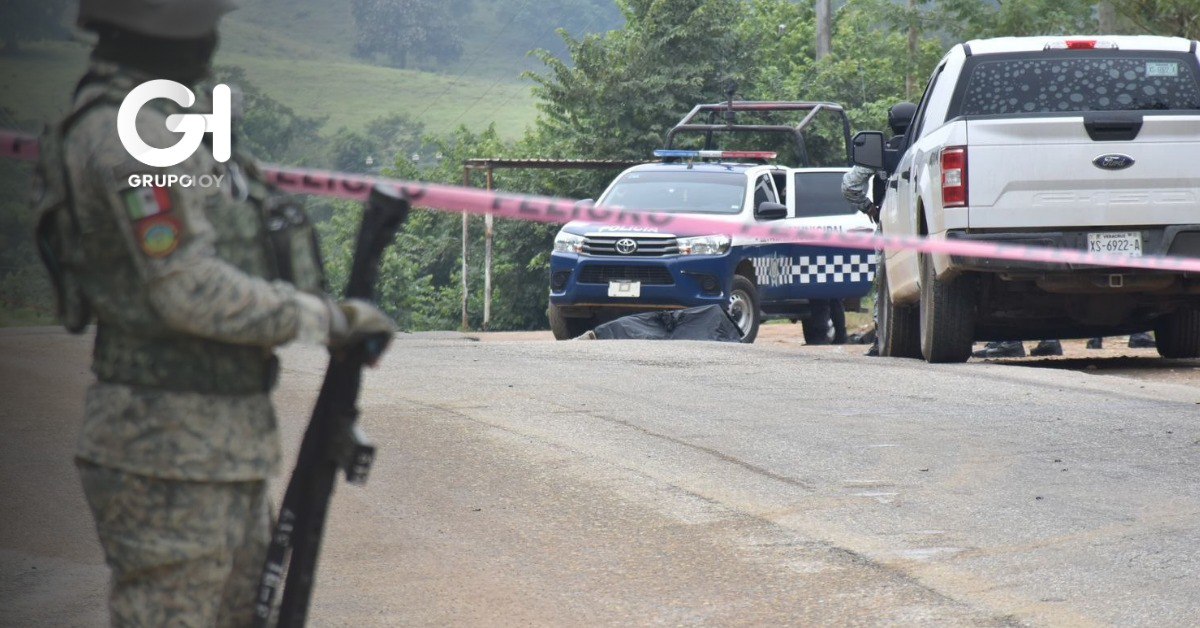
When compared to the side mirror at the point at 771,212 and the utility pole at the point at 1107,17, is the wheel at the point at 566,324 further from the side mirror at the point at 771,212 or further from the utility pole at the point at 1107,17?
the utility pole at the point at 1107,17

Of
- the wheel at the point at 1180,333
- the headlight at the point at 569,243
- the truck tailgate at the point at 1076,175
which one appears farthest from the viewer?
the headlight at the point at 569,243

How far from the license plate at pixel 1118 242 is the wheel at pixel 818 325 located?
352 inches

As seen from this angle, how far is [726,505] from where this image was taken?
270 inches

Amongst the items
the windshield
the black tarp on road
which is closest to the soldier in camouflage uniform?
the black tarp on road

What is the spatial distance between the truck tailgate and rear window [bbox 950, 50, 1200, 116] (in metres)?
0.74

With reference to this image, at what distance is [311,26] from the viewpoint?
510 feet

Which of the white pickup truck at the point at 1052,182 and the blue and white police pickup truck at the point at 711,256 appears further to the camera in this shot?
the blue and white police pickup truck at the point at 711,256

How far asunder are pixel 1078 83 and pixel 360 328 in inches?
376

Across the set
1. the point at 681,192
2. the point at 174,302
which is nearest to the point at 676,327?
the point at 681,192

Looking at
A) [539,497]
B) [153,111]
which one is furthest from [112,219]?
[539,497]

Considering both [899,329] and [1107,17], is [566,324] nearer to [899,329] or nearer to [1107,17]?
[899,329]

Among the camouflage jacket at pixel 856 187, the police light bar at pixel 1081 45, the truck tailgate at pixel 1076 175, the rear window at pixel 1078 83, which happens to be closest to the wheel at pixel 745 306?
the camouflage jacket at pixel 856 187

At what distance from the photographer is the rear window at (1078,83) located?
11.6 meters

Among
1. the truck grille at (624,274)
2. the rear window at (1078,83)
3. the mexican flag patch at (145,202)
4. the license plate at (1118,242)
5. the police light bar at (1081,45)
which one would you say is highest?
the police light bar at (1081,45)
